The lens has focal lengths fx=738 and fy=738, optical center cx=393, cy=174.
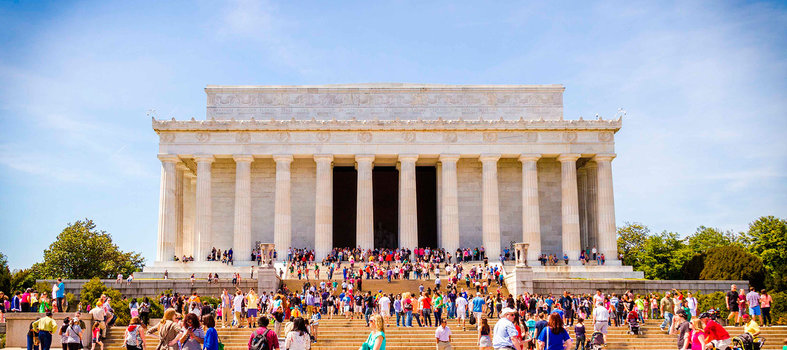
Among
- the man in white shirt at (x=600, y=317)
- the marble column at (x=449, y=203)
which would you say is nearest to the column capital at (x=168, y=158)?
the marble column at (x=449, y=203)

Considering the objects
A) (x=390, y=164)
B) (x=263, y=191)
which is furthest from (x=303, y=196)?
(x=390, y=164)

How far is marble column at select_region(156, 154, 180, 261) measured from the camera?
54.0 metres

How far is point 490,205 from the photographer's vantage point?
180ft

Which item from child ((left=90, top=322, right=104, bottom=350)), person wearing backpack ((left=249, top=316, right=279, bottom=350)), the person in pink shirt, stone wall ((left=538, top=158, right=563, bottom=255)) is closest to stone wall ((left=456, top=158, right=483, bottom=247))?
stone wall ((left=538, top=158, right=563, bottom=255))

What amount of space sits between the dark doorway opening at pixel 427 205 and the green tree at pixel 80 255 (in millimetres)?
27923

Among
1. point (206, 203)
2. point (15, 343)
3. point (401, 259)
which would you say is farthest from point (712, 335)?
point (206, 203)

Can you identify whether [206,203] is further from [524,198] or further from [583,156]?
[583,156]

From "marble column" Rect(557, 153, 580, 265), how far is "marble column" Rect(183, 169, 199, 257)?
1124 inches

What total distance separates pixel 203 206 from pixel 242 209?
2895mm

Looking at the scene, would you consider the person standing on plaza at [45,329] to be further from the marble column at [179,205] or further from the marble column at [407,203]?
the marble column at [407,203]

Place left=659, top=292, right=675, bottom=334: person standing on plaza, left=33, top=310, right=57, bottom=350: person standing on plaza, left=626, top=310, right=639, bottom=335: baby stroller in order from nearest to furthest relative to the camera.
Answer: left=33, top=310, right=57, bottom=350: person standing on plaza < left=626, top=310, right=639, bottom=335: baby stroller < left=659, top=292, right=675, bottom=334: person standing on plaza

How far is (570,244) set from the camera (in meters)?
54.9

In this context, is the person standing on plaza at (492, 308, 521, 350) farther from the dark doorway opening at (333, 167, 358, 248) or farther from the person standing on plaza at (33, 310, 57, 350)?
the dark doorway opening at (333, 167, 358, 248)

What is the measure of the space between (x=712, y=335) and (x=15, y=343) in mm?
24581
